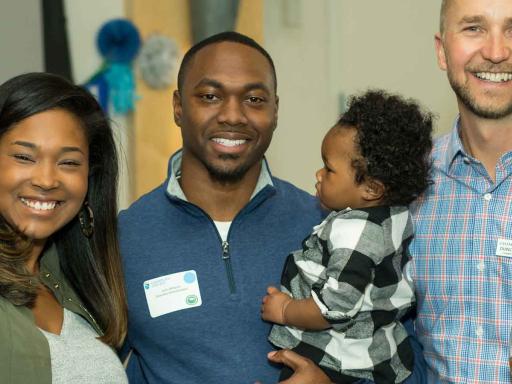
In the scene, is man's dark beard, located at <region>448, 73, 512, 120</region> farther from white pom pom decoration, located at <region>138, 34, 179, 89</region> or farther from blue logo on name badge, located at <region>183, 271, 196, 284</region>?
white pom pom decoration, located at <region>138, 34, 179, 89</region>

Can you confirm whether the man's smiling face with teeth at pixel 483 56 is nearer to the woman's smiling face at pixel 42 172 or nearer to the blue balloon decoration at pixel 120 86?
the woman's smiling face at pixel 42 172

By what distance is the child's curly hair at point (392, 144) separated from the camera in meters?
2.10

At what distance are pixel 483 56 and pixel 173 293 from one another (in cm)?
113

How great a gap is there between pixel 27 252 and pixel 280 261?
0.76 metres

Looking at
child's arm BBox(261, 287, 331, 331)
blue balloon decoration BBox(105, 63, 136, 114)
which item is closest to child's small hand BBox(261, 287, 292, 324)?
child's arm BBox(261, 287, 331, 331)

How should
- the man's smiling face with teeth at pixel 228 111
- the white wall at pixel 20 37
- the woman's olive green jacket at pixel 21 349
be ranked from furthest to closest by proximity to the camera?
1. the white wall at pixel 20 37
2. the man's smiling face with teeth at pixel 228 111
3. the woman's olive green jacket at pixel 21 349

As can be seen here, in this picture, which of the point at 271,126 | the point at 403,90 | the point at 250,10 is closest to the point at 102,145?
the point at 271,126

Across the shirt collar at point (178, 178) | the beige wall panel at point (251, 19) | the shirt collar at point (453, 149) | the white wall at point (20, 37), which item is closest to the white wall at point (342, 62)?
the beige wall panel at point (251, 19)

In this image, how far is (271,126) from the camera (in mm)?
2432

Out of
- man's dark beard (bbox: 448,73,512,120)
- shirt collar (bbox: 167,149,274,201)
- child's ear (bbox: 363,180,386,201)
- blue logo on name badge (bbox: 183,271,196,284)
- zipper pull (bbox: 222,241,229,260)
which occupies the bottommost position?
blue logo on name badge (bbox: 183,271,196,284)

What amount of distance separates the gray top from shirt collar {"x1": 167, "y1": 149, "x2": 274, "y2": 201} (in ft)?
1.67

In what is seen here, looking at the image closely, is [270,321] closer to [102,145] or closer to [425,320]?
[425,320]

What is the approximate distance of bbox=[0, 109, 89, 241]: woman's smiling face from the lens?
76.8 inches

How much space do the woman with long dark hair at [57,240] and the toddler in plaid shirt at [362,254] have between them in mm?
500
